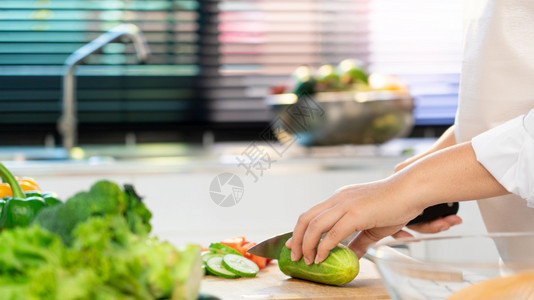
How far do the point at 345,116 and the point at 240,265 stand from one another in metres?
1.56

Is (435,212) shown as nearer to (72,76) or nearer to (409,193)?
(409,193)

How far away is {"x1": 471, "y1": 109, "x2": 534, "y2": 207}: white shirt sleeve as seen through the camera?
2.93ft

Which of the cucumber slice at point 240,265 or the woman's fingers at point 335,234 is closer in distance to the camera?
the woman's fingers at point 335,234

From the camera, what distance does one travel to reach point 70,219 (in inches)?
24.1

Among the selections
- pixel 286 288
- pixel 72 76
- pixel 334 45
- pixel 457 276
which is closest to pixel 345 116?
pixel 334 45

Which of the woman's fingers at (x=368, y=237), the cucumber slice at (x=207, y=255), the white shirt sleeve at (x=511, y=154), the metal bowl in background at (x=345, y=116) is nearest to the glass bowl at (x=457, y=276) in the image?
the white shirt sleeve at (x=511, y=154)

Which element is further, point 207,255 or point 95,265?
point 207,255

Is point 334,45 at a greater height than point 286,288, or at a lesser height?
Answer: greater

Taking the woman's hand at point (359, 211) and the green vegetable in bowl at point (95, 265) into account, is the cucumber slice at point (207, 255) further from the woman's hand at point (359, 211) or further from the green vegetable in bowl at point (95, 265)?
the green vegetable in bowl at point (95, 265)

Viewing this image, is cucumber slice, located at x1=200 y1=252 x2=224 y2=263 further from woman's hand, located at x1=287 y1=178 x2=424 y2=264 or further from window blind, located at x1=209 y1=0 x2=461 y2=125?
window blind, located at x1=209 y1=0 x2=461 y2=125

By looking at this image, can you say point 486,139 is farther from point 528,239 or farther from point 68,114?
point 68,114

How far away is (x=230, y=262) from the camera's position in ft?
3.57

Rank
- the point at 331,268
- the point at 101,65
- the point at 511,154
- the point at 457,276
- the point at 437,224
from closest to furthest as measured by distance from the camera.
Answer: the point at 457,276 → the point at 511,154 → the point at 331,268 → the point at 437,224 → the point at 101,65

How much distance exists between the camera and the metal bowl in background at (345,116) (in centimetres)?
260
